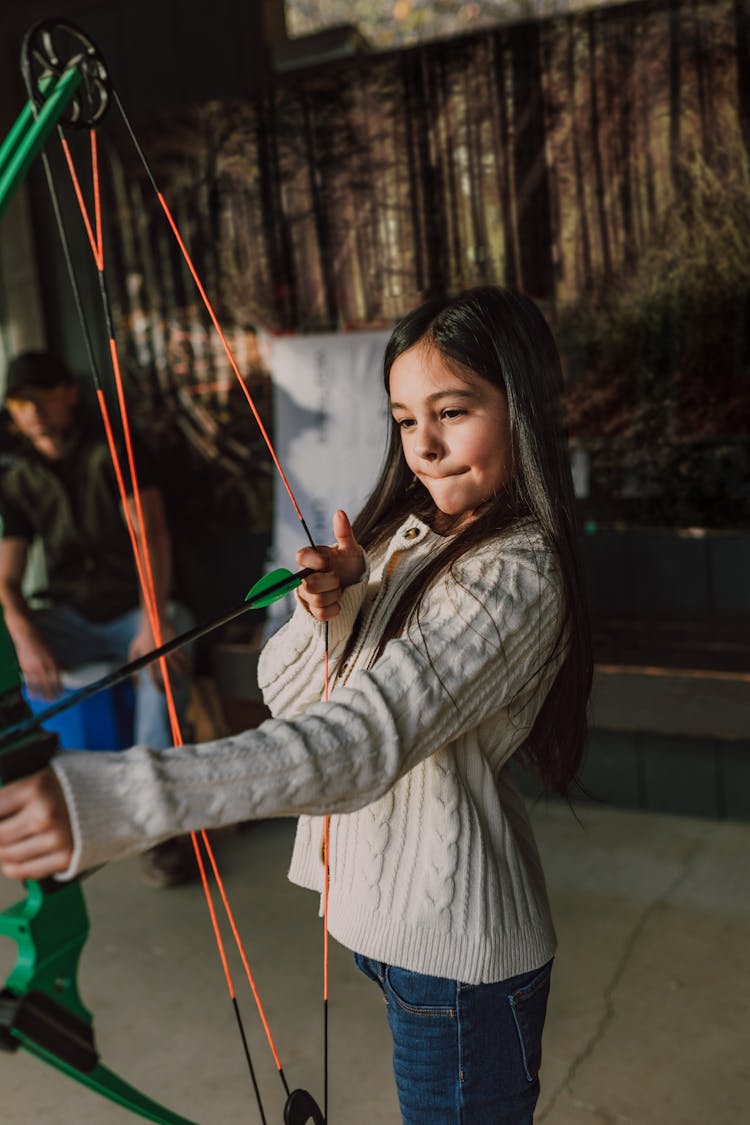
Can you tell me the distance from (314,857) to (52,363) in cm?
216

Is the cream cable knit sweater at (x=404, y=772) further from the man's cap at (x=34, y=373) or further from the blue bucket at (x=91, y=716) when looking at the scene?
the man's cap at (x=34, y=373)

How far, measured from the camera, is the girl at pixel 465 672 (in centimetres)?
107

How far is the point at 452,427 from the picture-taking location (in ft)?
3.68

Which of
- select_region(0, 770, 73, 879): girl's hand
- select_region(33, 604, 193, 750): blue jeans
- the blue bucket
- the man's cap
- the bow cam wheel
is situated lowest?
the blue bucket

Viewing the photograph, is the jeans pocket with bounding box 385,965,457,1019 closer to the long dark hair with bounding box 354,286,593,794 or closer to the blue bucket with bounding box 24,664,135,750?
the long dark hair with bounding box 354,286,593,794

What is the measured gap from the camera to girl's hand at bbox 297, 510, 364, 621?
1.12 metres

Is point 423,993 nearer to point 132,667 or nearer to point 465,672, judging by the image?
point 465,672

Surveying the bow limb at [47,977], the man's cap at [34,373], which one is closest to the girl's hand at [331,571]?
the bow limb at [47,977]

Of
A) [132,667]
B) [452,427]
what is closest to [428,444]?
[452,427]

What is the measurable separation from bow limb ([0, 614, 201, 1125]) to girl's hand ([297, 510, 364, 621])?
0.29 metres

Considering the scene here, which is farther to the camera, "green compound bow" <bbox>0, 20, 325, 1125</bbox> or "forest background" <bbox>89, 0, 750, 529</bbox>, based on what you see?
"forest background" <bbox>89, 0, 750, 529</bbox>

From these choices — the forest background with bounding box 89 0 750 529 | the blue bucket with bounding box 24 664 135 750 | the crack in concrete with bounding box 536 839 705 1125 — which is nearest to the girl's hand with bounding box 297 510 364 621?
the crack in concrete with bounding box 536 839 705 1125

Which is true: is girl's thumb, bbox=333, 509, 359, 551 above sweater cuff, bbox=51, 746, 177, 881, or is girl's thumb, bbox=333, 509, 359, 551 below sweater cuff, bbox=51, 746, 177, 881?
above

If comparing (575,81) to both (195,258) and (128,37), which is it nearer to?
(195,258)
